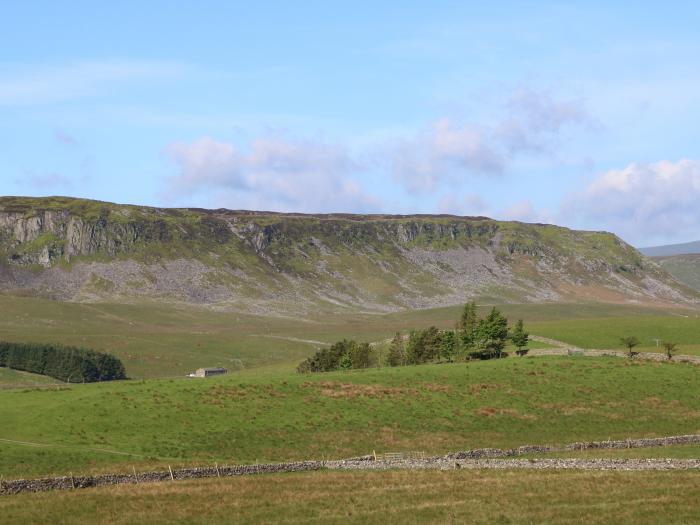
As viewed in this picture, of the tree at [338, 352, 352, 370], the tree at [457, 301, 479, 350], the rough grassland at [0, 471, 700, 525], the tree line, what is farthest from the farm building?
the rough grassland at [0, 471, 700, 525]

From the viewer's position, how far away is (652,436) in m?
78.4

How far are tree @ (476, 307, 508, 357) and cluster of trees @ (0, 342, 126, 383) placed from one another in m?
77.2

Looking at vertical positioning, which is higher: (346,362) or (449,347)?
(449,347)

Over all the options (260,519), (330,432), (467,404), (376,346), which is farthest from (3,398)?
(376,346)

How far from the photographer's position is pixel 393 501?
43.8 metres

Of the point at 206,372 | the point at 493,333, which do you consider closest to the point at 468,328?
the point at 493,333

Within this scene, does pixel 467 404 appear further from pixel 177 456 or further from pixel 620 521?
pixel 620 521

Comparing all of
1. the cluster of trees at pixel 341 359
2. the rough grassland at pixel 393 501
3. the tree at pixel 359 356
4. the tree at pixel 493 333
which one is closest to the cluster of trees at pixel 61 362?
the cluster of trees at pixel 341 359

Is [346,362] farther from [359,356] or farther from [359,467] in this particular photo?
[359,467]

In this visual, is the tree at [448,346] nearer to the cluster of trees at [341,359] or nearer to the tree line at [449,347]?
the tree line at [449,347]

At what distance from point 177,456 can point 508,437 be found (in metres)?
28.8

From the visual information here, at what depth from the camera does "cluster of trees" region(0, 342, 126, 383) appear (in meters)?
167

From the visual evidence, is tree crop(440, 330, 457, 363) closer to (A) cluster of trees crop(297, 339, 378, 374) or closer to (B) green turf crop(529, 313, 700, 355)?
(A) cluster of trees crop(297, 339, 378, 374)

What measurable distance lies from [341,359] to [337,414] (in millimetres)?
48688
